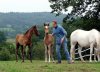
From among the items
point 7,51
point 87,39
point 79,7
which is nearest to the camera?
point 87,39

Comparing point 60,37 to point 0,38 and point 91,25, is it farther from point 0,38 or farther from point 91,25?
point 0,38

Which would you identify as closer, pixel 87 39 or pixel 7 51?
pixel 87 39

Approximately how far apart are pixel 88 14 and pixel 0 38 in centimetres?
6977

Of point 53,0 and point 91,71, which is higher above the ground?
point 53,0

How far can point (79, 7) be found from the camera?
3575cm

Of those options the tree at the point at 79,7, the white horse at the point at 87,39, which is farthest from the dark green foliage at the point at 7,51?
the white horse at the point at 87,39

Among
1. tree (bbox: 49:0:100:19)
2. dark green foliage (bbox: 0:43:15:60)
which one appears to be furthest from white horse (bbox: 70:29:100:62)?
dark green foliage (bbox: 0:43:15:60)

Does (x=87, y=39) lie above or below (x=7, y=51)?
below

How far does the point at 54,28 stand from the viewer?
19.0 meters

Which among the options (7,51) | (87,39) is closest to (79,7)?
(87,39)

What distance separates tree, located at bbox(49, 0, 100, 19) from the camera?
34.6 m

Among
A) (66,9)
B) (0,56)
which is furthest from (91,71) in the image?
(0,56)

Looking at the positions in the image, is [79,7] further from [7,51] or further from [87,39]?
[7,51]

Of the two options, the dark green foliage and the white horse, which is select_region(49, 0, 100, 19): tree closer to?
the white horse
